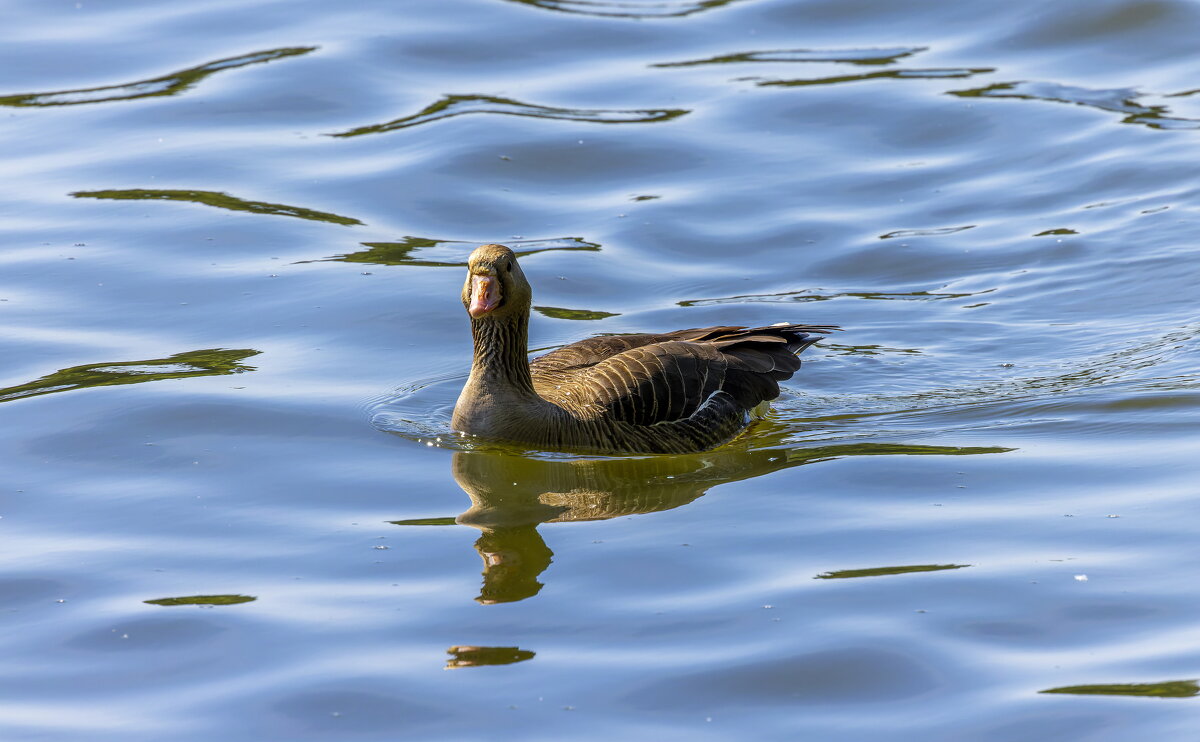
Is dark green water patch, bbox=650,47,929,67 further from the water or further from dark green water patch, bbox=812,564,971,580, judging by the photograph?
dark green water patch, bbox=812,564,971,580

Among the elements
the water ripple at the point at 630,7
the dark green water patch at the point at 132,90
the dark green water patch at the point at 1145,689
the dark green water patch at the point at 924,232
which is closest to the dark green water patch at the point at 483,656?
the dark green water patch at the point at 1145,689

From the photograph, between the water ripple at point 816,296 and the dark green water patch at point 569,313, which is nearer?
the dark green water patch at point 569,313

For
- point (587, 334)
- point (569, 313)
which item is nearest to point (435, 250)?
point (569, 313)

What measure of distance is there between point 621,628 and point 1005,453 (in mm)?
3477

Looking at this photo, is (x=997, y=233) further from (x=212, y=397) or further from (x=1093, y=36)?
(x=212, y=397)

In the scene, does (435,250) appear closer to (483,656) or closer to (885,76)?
(885,76)

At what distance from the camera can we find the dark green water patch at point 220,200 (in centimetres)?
1459

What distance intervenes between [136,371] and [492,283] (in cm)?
299

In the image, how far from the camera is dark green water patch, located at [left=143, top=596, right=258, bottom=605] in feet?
26.0

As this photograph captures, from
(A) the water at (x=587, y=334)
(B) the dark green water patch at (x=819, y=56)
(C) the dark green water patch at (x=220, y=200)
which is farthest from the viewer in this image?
(B) the dark green water patch at (x=819, y=56)

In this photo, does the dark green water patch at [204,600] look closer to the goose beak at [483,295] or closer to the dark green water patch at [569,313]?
the goose beak at [483,295]

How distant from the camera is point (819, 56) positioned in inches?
750

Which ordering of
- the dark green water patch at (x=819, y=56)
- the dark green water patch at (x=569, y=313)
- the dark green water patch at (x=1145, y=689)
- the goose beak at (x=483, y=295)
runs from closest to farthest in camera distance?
1. the dark green water patch at (x=1145, y=689)
2. the goose beak at (x=483, y=295)
3. the dark green water patch at (x=569, y=313)
4. the dark green water patch at (x=819, y=56)

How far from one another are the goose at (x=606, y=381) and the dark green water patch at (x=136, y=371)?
2022 mm
